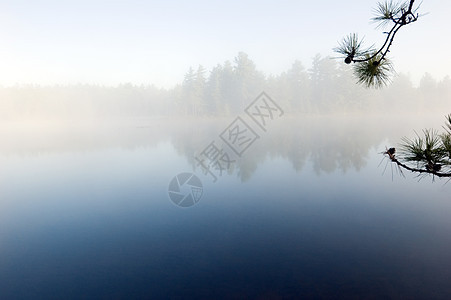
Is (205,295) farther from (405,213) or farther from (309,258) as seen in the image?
(405,213)

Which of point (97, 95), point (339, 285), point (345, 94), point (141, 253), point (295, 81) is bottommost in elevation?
point (339, 285)

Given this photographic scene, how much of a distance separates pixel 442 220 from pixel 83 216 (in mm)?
15012

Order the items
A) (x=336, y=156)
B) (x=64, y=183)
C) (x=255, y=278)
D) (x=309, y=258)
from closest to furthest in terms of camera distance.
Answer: (x=255, y=278) < (x=309, y=258) < (x=64, y=183) < (x=336, y=156)

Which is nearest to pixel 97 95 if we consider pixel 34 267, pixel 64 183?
pixel 64 183

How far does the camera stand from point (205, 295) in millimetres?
5688

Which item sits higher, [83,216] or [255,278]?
[83,216]
